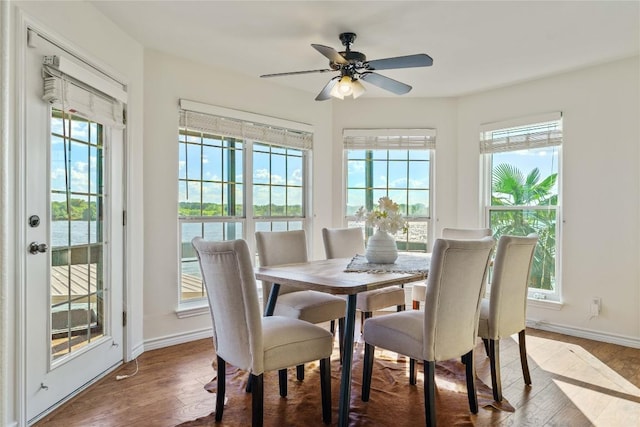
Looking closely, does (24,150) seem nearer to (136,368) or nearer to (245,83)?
(136,368)

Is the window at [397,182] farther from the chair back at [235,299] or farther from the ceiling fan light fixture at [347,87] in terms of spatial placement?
the chair back at [235,299]

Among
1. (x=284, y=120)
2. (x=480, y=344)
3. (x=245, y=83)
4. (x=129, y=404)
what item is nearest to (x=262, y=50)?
(x=245, y=83)

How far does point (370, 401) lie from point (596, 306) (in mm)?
2523

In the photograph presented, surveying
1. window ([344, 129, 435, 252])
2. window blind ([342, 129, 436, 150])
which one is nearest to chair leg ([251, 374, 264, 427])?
window ([344, 129, 435, 252])

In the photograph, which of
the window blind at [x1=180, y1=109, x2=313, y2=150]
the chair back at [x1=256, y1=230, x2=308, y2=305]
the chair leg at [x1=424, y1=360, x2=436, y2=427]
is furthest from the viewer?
the window blind at [x1=180, y1=109, x2=313, y2=150]

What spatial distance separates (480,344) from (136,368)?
8.99 ft

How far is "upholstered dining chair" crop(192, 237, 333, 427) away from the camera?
187 centimetres

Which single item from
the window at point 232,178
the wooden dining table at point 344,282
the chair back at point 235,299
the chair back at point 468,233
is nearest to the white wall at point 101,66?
the window at point 232,178

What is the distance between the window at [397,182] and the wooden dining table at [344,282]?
7.33 feet

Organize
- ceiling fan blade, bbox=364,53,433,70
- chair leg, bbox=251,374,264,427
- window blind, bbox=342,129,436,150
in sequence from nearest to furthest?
chair leg, bbox=251,374,264,427
ceiling fan blade, bbox=364,53,433,70
window blind, bbox=342,129,436,150

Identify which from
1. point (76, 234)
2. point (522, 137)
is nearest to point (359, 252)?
point (522, 137)

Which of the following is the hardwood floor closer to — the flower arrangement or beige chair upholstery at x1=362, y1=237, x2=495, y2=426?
beige chair upholstery at x1=362, y1=237, x2=495, y2=426

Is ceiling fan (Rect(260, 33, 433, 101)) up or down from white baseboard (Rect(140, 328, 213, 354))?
up

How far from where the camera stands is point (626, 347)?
3438mm
